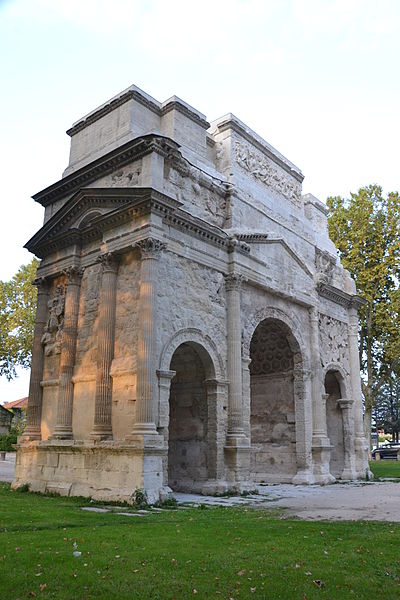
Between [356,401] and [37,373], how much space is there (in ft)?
43.7

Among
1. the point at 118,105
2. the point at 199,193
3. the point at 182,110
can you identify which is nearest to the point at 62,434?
the point at 199,193

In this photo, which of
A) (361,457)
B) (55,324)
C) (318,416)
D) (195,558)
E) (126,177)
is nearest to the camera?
(195,558)

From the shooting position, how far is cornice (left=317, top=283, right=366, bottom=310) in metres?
21.4

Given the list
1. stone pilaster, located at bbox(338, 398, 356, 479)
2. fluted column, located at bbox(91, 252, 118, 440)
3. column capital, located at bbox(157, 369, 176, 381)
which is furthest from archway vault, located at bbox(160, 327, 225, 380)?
stone pilaster, located at bbox(338, 398, 356, 479)

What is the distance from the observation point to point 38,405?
16312 millimetres

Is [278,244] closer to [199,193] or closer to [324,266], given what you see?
[199,193]

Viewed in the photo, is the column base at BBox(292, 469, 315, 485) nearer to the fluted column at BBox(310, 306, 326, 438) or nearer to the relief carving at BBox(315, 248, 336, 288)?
the fluted column at BBox(310, 306, 326, 438)

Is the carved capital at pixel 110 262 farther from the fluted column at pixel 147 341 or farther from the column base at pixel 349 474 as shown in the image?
the column base at pixel 349 474

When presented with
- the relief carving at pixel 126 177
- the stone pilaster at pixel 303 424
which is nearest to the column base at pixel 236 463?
the stone pilaster at pixel 303 424

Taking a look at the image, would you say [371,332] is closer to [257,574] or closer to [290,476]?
[290,476]

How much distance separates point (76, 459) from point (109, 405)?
1605mm

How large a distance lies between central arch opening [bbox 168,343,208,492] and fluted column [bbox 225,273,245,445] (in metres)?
0.76

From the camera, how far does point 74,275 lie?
51.6 ft

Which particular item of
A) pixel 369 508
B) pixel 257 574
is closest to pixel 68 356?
pixel 369 508
